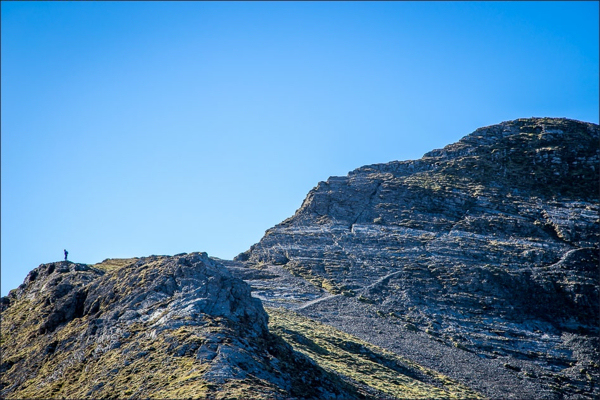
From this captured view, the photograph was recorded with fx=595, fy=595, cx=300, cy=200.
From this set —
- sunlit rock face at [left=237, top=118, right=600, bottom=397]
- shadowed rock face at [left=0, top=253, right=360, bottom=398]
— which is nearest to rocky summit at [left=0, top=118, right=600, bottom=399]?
shadowed rock face at [left=0, top=253, right=360, bottom=398]

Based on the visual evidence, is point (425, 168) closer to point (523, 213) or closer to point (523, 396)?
point (523, 213)

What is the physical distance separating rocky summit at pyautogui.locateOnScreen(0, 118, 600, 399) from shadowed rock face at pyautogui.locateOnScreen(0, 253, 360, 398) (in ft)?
0.44

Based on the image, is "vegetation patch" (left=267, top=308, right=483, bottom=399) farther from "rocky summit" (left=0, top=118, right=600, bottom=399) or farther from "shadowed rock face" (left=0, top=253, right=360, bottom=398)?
"shadowed rock face" (left=0, top=253, right=360, bottom=398)

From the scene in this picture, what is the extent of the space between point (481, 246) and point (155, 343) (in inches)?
2453

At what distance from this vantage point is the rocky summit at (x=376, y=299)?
35.9 metres

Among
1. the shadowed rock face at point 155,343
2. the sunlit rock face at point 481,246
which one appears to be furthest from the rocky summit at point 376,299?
the sunlit rock face at point 481,246

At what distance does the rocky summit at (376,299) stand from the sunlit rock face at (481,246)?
281 millimetres

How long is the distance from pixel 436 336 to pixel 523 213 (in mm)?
33094

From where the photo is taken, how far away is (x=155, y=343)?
1405 inches

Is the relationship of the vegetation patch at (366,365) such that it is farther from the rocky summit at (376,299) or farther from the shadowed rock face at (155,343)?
the shadowed rock face at (155,343)

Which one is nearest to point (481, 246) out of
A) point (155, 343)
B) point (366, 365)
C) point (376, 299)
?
point (376, 299)

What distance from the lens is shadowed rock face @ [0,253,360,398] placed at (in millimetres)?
31922

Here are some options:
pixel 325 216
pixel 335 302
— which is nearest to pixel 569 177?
pixel 325 216

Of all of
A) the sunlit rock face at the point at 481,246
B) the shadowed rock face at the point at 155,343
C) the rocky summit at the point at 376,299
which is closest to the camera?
the shadowed rock face at the point at 155,343
